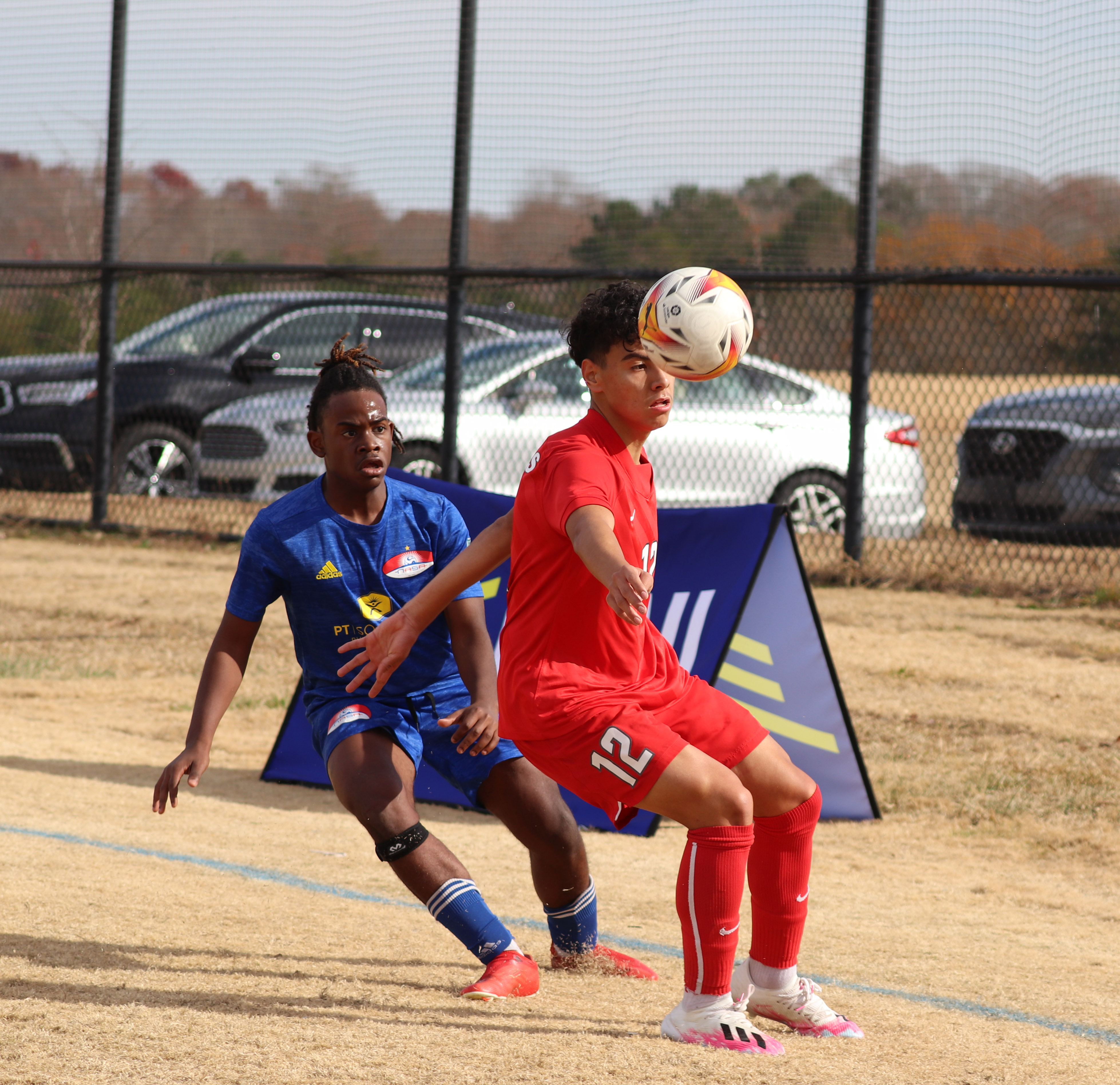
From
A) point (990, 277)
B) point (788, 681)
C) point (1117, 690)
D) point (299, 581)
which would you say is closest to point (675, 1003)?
point (299, 581)

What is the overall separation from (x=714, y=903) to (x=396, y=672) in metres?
1.11

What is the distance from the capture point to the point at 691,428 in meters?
11.1

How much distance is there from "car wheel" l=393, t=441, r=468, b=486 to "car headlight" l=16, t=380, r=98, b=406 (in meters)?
3.00

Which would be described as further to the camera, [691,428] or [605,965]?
[691,428]

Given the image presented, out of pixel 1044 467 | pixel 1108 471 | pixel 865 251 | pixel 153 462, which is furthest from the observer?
pixel 153 462

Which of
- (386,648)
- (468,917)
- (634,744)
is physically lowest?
(468,917)

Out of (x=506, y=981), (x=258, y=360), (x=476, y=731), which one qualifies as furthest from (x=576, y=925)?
(x=258, y=360)

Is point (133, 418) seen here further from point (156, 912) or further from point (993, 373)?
point (156, 912)

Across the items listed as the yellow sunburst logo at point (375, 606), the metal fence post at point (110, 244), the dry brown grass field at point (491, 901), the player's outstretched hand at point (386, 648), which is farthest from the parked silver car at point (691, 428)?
the player's outstretched hand at point (386, 648)

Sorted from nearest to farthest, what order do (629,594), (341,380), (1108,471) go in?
(629,594), (341,380), (1108,471)

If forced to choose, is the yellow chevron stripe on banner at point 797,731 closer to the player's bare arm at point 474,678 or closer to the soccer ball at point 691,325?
the player's bare arm at point 474,678

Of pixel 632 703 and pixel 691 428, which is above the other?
pixel 691 428

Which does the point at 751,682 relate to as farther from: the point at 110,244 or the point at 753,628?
the point at 110,244

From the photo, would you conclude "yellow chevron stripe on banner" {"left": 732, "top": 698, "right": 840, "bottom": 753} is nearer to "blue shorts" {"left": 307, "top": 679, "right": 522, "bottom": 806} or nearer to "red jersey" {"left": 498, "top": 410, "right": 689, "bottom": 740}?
"blue shorts" {"left": 307, "top": 679, "right": 522, "bottom": 806}
